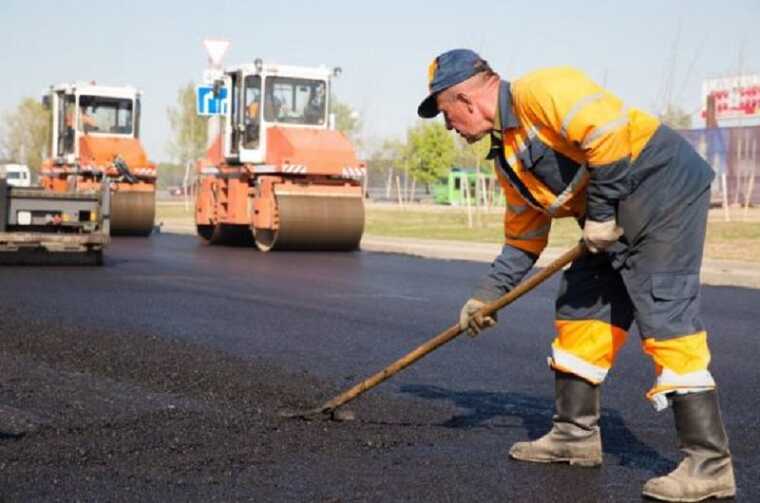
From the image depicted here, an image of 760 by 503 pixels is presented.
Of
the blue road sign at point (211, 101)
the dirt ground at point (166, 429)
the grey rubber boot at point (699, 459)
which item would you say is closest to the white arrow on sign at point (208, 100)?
the blue road sign at point (211, 101)

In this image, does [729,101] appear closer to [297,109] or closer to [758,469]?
[297,109]

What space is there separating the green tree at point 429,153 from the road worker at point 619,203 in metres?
50.7

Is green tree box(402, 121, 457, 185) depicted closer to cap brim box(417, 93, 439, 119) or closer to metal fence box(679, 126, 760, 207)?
metal fence box(679, 126, 760, 207)

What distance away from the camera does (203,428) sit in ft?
17.7

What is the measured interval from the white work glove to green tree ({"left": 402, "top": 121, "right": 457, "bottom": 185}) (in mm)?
51006

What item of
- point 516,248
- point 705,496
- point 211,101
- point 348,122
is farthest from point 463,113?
point 348,122

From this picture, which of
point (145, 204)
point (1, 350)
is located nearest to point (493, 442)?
point (1, 350)

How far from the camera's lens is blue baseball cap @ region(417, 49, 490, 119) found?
455 cm

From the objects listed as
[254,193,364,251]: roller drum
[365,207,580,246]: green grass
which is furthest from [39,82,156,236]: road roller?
[254,193,364,251]: roller drum

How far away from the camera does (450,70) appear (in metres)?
4.57

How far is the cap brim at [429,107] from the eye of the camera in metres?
4.64

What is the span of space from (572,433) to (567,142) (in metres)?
1.16

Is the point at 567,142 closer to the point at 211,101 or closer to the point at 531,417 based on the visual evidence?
the point at 531,417

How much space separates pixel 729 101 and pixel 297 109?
4138 centimetres
